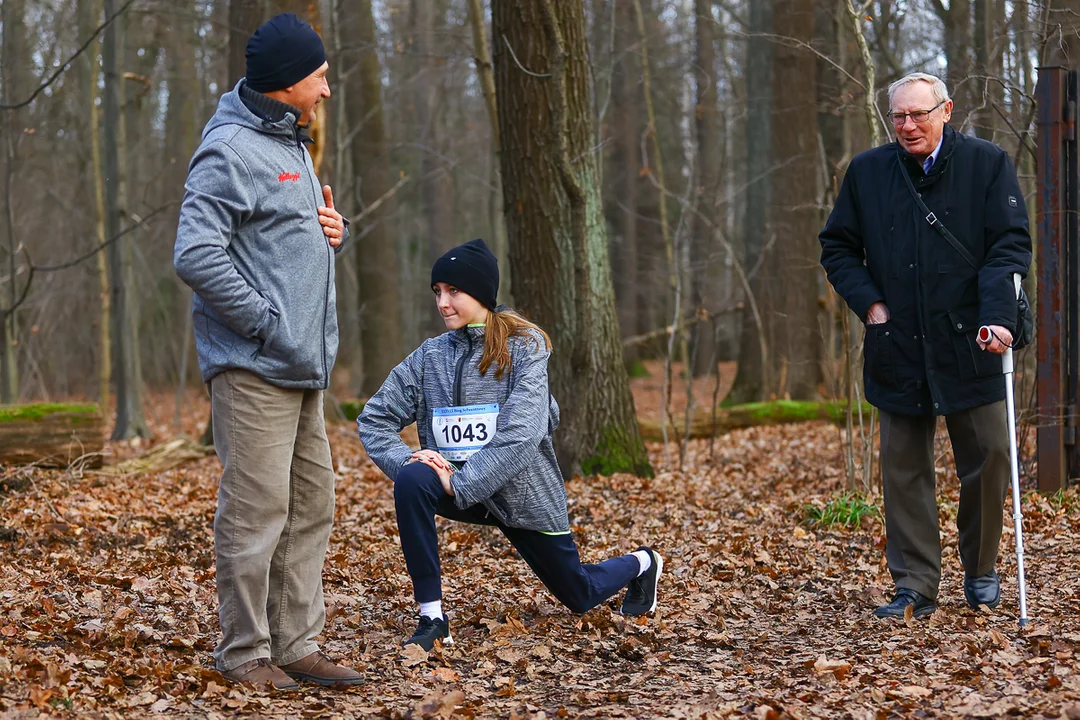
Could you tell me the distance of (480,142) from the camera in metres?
24.5

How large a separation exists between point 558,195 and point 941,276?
13.1ft

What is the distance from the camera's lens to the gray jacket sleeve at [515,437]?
436 cm

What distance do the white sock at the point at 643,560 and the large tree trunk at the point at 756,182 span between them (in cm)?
1079

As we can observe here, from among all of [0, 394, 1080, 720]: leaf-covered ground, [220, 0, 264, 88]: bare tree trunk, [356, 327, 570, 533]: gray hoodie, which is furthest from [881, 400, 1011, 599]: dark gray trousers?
[220, 0, 264, 88]: bare tree trunk

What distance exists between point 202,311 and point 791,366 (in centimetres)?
1209

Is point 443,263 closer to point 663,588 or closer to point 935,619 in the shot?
point 663,588

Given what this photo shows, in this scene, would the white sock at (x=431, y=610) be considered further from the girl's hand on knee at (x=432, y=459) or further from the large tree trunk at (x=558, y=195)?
the large tree trunk at (x=558, y=195)

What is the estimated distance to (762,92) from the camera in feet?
54.3

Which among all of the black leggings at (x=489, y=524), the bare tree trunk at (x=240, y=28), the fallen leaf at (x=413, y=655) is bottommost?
the fallen leaf at (x=413, y=655)

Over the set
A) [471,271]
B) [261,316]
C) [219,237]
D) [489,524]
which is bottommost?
[489,524]

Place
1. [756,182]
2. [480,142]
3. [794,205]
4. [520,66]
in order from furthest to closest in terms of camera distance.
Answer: [480,142] → [756,182] → [794,205] → [520,66]

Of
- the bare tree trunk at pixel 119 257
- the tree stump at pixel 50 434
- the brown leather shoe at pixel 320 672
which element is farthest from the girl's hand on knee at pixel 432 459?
the bare tree trunk at pixel 119 257

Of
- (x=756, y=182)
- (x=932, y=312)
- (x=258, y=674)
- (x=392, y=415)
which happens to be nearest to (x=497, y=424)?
(x=392, y=415)

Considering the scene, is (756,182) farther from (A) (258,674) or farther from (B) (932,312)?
(A) (258,674)
